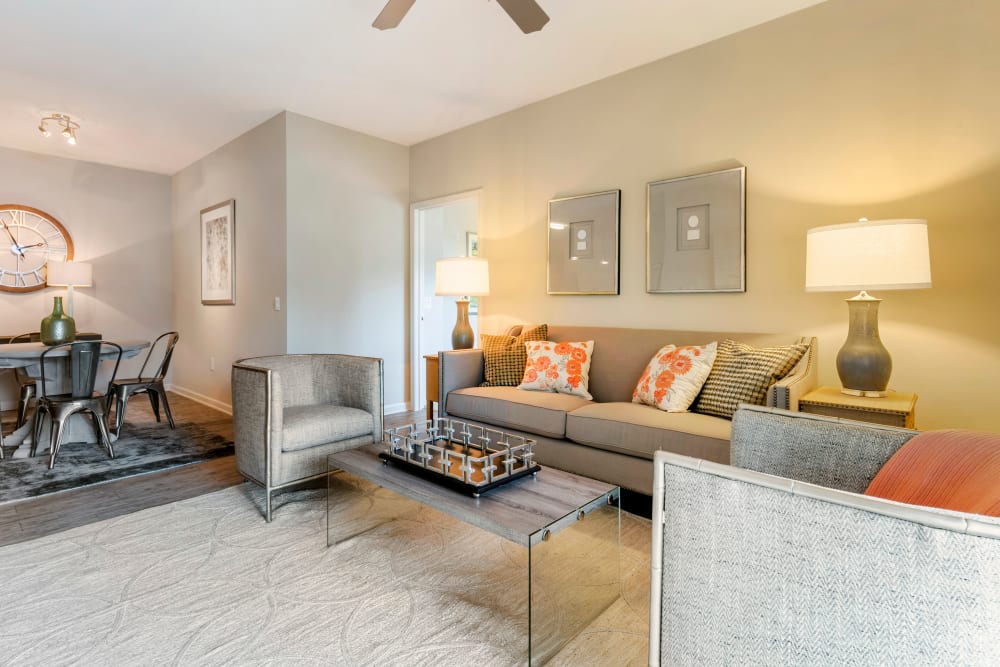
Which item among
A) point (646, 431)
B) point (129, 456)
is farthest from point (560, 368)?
point (129, 456)

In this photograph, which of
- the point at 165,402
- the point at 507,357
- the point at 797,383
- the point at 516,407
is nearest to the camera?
the point at 797,383

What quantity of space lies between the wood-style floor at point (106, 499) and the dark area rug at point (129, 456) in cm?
12

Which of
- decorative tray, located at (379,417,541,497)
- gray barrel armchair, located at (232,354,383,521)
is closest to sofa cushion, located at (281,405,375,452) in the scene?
gray barrel armchair, located at (232,354,383,521)

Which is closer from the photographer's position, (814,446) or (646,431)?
(814,446)

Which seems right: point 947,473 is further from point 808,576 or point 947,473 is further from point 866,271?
point 866,271

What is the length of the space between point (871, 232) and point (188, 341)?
5997 millimetres

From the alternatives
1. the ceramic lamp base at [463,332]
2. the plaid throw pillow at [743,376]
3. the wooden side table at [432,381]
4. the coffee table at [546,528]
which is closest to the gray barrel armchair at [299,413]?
the coffee table at [546,528]

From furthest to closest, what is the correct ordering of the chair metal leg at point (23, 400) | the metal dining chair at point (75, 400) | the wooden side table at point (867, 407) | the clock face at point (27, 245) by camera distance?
the clock face at point (27, 245) < the chair metal leg at point (23, 400) < the metal dining chair at point (75, 400) < the wooden side table at point (867, 407)

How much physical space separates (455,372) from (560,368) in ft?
2.27

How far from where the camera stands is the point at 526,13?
2115mm

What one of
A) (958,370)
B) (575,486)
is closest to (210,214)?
(575,486)

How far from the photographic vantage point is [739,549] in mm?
838

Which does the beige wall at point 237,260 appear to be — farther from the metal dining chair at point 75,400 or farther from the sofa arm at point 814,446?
the sofa arm at point 814,446

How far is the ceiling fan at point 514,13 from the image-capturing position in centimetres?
207
